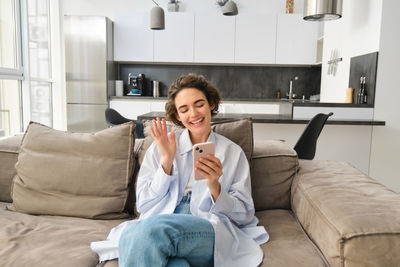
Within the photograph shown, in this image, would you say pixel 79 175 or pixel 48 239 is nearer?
pixel 48 239

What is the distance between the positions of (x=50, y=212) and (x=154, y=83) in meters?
4.12

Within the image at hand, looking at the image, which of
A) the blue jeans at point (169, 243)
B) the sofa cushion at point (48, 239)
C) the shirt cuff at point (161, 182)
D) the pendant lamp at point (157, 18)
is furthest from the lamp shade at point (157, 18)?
the blue jeans at point (169, 243)

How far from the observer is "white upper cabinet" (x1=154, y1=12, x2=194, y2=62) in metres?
5.18

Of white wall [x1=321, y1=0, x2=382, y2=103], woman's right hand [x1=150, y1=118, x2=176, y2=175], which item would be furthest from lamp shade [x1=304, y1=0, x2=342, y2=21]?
woman's right hand [x1=150, y1=118, x2=176, y2=175]

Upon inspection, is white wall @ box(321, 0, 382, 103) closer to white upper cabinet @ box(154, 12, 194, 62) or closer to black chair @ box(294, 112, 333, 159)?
black chair @ box(294, 112, 333, 159)

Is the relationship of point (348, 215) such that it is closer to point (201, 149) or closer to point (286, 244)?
point (286, 244)

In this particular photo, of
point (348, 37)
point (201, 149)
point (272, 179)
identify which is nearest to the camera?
point (201, 149)

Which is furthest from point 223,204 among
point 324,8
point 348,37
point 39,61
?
point 39,61

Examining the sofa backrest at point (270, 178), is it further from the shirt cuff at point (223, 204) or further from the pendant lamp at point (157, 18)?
the pendant lamp at point (157, 18)

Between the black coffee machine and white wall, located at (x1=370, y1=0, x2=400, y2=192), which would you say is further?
the black coffee machine

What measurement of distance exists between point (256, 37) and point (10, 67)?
3.34m

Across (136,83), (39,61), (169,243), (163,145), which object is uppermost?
(39,61)

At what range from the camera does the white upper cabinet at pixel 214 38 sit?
5.18 metres

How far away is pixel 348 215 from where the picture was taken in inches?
45.4
